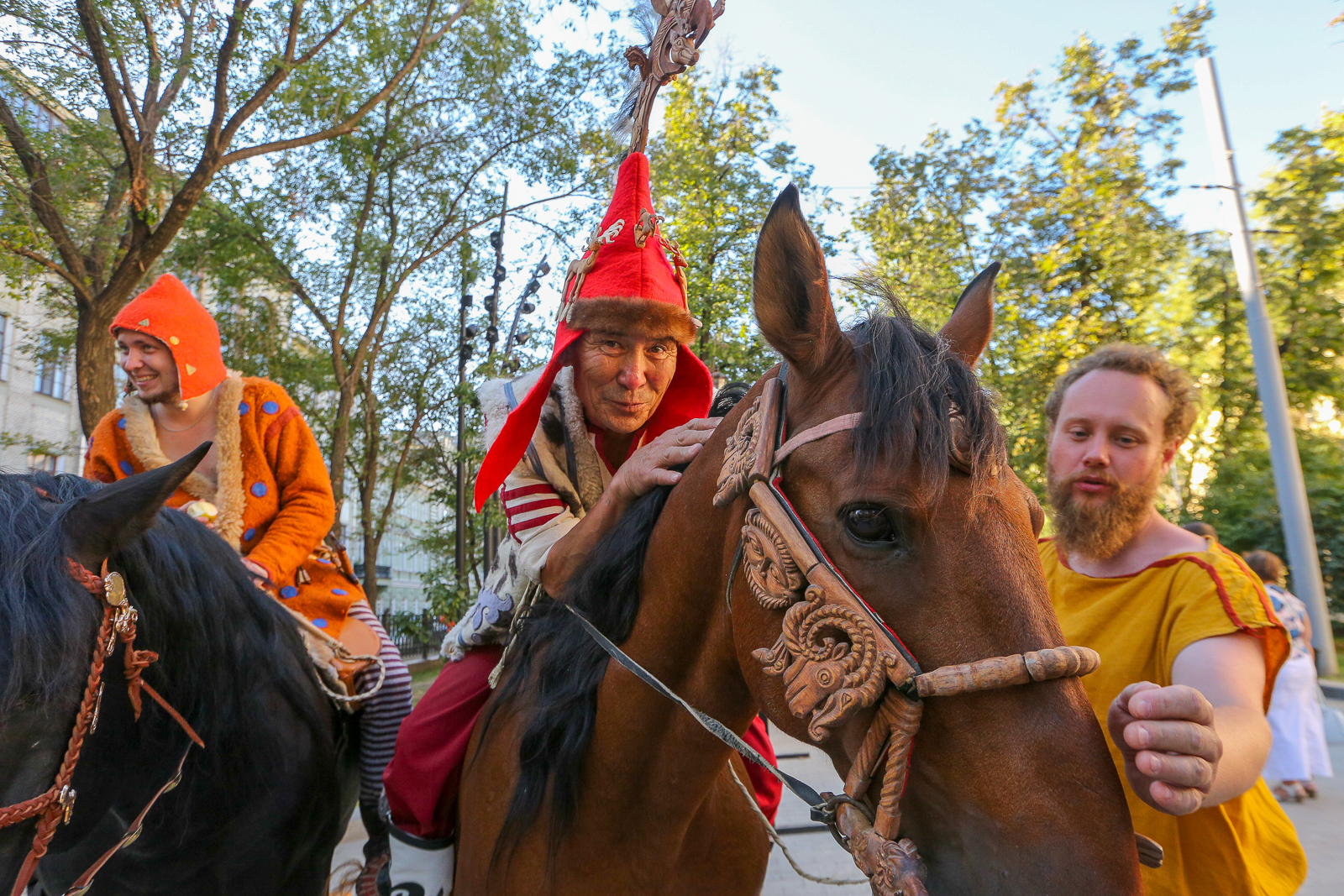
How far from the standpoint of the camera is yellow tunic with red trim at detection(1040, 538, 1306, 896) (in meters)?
2.02

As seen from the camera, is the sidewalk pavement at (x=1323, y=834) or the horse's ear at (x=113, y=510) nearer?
the horse's ear at (x=113, y=510)

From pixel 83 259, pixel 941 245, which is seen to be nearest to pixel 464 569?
pixel 83 259

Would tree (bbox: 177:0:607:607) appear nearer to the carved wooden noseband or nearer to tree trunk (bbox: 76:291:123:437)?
tree trunk (bbox: 76:291:123:437)

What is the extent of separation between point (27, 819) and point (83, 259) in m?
10.6

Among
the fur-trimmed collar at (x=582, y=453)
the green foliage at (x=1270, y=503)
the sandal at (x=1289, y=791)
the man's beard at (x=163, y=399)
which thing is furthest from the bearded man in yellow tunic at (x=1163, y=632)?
the green foliage at (x=1270, y=503)

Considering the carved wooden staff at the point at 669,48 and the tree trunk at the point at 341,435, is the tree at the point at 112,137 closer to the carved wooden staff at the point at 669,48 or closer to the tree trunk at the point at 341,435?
the tree trunk at the point at 341,435

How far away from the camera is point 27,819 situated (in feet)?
5.77

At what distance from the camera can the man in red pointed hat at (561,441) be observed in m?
2.41

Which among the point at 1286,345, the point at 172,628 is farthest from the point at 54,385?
the point at 1286,345

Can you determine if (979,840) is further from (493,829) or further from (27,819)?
(27,819)

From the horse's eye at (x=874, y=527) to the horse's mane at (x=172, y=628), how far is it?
5.48ft

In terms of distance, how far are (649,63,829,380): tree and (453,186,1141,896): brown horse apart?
35.2 feet

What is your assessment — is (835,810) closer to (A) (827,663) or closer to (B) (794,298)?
(A) (827,663)

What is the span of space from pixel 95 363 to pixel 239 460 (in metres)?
7.47
